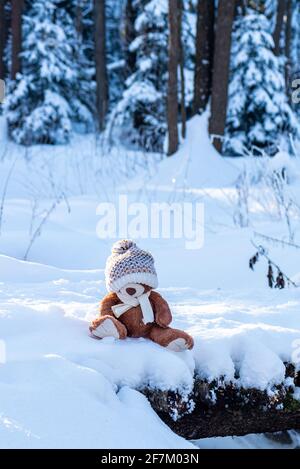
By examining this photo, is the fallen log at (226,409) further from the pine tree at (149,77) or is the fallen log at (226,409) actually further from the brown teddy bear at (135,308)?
the pine tree at (149,77)

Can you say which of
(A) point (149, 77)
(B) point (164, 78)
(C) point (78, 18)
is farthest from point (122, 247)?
(C) point (78, 18)

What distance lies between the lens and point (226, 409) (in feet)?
7.73

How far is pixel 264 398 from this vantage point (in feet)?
7.80

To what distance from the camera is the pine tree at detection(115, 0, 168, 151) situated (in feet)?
49.7

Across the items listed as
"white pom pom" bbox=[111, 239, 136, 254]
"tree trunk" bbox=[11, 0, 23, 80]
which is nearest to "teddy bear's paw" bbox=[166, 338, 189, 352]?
"white pom pom" bbox=[111, 239, 136, 254]

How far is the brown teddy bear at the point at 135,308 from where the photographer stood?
232cm

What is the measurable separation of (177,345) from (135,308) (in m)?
0.24

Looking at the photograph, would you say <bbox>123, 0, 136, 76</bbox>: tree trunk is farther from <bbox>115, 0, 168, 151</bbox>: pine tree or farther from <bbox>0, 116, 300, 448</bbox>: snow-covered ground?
<bbox>0, 116, 300, 448</bbox>: snow-covered ground

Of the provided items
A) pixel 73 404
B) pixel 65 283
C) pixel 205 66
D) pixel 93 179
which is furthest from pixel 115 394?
pixel 205 66

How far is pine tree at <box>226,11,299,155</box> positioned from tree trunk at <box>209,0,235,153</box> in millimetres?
2314

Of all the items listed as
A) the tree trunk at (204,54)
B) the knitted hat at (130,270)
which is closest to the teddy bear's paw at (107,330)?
the knitted hat at (130,270)

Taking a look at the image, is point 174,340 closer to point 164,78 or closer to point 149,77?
point 164,78
